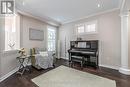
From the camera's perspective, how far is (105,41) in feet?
13.6

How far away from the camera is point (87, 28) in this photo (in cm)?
491

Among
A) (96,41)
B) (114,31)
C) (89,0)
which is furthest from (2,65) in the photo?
(114,31)

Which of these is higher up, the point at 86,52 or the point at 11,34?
the point at 11,34

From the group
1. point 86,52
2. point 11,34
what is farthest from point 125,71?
point 11,34

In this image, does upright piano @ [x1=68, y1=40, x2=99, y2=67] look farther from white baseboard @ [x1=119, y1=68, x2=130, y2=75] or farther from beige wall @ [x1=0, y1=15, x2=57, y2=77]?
beige wall @ [x1=0, y1=15, x2=57, y2=77]

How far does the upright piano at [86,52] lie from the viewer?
4.13 m

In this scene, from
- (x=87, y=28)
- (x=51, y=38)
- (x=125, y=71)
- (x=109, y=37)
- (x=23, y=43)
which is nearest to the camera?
(x=125, y=71)

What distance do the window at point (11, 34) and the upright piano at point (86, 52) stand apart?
2827mm

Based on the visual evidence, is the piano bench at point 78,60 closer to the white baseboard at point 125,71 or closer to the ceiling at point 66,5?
the white baseboard at point 125,71

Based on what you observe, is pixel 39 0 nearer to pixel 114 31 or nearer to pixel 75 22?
pixel 75 22

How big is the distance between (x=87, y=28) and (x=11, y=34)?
3.78 m

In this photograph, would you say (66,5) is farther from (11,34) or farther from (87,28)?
(11,34)

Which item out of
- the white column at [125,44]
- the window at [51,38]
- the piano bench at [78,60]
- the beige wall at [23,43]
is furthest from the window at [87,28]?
the beige wall at [23,43]

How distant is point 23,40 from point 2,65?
1692 mm
